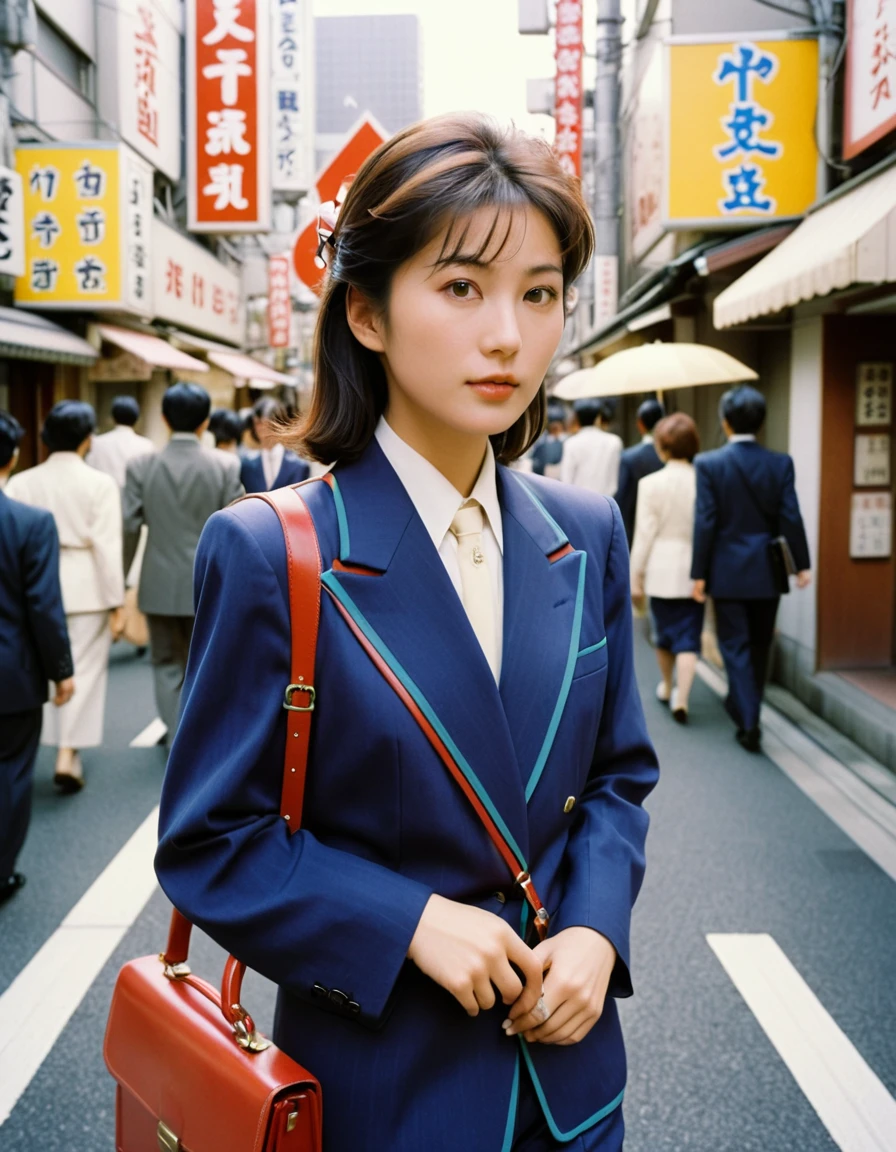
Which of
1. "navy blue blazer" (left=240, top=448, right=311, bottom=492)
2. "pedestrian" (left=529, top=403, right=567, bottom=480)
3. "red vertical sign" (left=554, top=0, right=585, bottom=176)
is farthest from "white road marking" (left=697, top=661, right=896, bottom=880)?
"red vertical sign" (left=554, top=0, right=585, bottom=176)

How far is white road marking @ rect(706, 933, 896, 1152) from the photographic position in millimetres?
3002

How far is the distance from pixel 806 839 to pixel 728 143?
613cm

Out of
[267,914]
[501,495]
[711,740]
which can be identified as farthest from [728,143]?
[267,914]

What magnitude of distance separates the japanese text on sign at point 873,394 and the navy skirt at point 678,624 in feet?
5.53

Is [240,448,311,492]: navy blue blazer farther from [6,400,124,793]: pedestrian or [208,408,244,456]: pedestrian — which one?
[208,408,244,456]: pedestrian

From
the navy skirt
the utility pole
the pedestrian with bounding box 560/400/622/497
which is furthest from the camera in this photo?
the utility pole

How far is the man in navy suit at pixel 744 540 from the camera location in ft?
22.2

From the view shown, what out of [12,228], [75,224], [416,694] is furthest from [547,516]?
[75,224]

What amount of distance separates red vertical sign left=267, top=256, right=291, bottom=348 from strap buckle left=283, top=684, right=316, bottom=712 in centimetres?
2722

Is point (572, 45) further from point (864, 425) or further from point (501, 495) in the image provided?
point (501, 495)

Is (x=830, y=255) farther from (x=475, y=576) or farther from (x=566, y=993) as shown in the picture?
(x=566, y=993)

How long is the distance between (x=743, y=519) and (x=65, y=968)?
4.48 meters

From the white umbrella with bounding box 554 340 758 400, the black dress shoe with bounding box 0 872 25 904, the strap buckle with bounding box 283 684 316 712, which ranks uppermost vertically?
the white umbrella with bounding box 554 340 758 400

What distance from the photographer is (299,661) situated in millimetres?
1353
